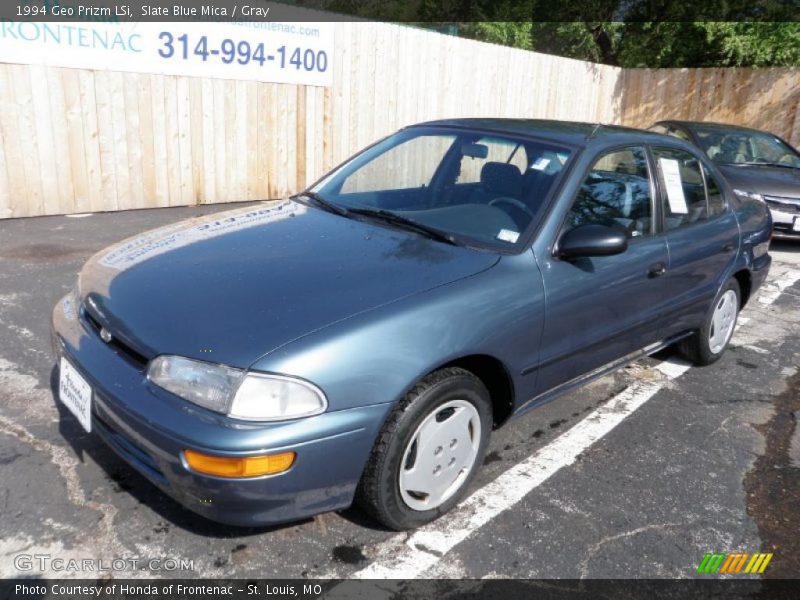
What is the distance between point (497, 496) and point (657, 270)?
58.6 inches

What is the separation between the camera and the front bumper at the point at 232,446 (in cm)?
207

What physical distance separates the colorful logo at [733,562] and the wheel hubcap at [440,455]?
38.7 inches

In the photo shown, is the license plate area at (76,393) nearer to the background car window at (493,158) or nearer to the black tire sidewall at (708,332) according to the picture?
the background car window at (493,158)

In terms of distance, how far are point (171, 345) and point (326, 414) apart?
1.92ft

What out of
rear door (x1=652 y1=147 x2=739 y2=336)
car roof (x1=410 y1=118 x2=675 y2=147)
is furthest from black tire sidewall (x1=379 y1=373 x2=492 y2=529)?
rear door (x1=652 y1=147 x2=739 y2=336)

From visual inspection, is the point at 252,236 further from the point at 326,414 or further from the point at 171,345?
the point at 326,414

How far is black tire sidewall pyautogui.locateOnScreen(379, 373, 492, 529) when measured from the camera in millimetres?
2352

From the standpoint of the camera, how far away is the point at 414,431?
2412 millimetres

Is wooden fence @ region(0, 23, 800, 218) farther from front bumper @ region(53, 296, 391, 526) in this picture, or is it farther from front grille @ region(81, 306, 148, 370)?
front bumper @ region(53, 296, 391, 526)

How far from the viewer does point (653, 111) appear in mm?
15969

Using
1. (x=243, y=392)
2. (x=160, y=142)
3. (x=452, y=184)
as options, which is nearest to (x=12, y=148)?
→ (x=160, y=142)

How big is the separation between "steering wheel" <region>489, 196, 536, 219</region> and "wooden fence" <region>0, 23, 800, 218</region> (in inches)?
222

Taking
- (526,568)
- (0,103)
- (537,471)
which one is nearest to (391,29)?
(0,103)

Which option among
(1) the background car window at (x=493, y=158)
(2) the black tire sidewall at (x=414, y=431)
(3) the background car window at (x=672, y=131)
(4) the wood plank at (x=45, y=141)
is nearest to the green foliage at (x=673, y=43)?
(3) the background car window at (x=672, y=131)
